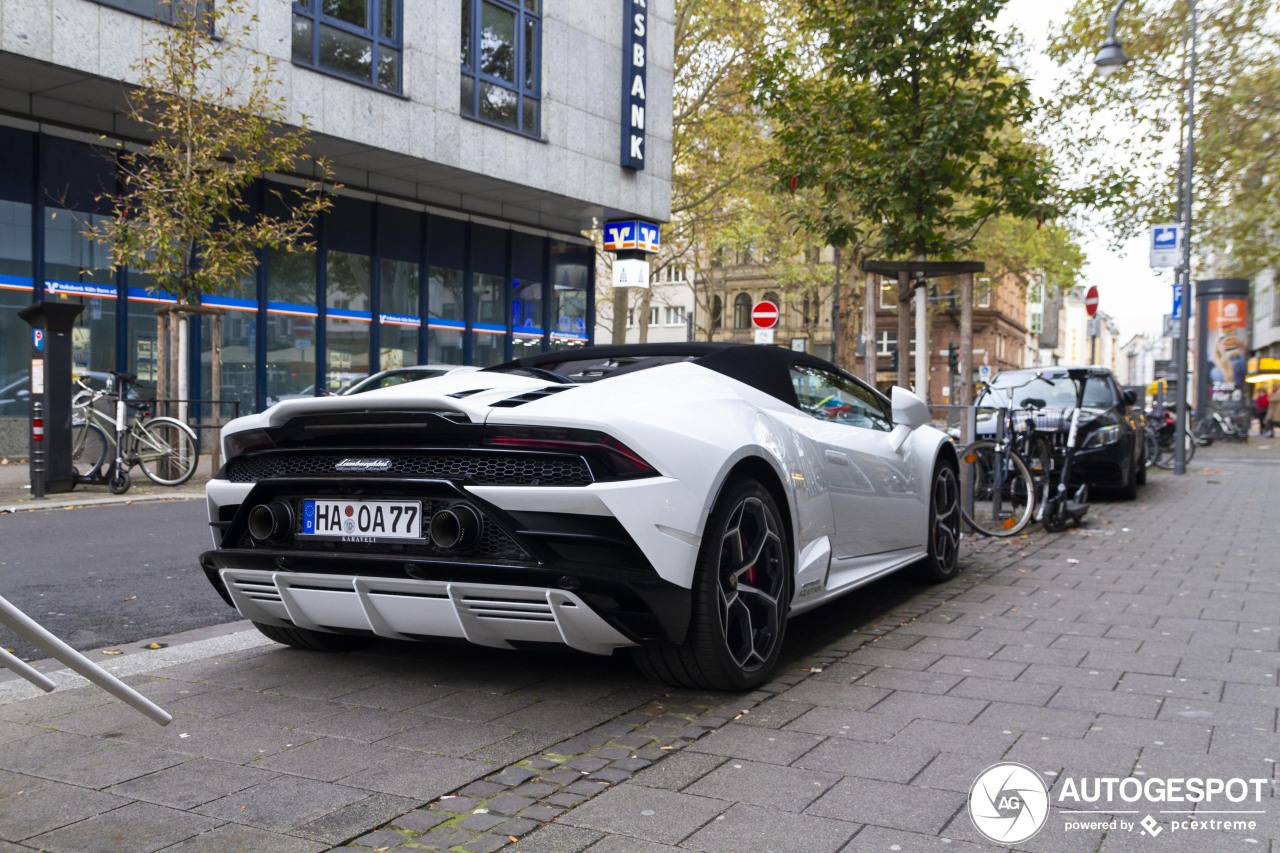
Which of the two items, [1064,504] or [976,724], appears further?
[1064,504]

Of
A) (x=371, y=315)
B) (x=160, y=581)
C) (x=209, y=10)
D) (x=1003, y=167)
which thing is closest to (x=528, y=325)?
(x=371, y=315)

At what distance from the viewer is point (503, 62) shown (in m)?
21.0

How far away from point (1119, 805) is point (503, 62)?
19.8m

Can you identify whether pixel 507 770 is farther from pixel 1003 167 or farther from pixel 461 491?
pixel 1003 167

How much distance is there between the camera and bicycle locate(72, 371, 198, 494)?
12078 mm

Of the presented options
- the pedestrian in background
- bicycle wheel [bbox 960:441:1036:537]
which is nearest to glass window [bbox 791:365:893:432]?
bicycle wheel [bbox 960:441:1036:537]

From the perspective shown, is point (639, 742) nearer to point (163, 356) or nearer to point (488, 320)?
point (163, 356)

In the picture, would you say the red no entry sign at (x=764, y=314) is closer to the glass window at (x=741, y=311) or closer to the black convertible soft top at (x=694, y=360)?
the black convertible soft top at (x=694, y=360)

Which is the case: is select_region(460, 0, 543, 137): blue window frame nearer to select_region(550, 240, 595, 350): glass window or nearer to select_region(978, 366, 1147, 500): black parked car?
select_region(550, 240, 595, 350): glass window

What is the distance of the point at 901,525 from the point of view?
19.5ft

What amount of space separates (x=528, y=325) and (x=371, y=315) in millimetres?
4629

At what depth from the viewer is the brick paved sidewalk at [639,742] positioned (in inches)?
112

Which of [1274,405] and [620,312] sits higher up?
[620,312]

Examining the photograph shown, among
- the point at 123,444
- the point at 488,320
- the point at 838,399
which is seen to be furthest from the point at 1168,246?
the point at 123,444
